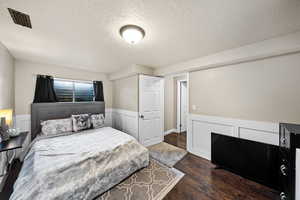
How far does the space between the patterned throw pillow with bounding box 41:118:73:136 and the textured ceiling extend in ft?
5.32

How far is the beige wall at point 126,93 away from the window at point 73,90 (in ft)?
2.68

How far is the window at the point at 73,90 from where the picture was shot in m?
3.32

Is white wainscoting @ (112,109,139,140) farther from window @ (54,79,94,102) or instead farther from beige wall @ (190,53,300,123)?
beige wall @ (190,53,300,123)

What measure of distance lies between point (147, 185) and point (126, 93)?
260 cm

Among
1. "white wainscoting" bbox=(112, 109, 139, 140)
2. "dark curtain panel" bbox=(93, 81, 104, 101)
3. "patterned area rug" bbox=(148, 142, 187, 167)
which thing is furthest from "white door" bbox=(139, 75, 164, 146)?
"dark curtain panel" bbox=(93, 81, 104, 101)

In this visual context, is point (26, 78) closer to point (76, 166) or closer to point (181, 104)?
point (76, 166)

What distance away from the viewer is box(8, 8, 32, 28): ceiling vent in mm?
1244

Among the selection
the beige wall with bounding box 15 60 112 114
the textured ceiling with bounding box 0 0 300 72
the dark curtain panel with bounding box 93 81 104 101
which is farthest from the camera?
the dark curtain panel with bounding box 93 81 104 101

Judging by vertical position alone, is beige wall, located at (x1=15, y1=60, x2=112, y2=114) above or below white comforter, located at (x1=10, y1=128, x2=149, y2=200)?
above

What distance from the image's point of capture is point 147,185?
1.84 meters

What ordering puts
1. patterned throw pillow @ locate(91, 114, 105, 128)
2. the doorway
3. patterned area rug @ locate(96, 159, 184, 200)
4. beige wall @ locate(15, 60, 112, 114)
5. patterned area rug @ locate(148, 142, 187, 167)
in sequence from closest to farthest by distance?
patterned area rug @ locate(96, 159, 184, 200)
patterned area rug @ locate(148, 142, 187, 167)
beige wall @ locate(15, 60, 112, 114)
patterned throw pillow @ locate(91, 114, 105, 128)
the doorway

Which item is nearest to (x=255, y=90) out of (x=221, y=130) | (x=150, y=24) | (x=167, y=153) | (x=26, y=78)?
(x=221, y=130)

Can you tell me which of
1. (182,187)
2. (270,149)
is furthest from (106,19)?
(270,149)

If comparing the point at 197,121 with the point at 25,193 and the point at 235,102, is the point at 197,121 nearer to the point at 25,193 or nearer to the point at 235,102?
the point at 235,102
